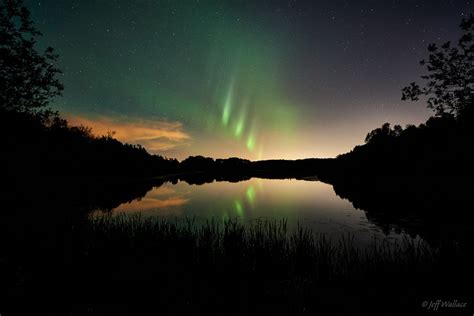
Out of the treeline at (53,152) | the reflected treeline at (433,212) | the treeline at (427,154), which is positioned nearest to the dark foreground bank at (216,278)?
the reflected treeline at (433,212)

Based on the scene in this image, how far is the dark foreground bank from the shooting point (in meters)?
6.55

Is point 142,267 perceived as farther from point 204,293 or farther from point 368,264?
point 368,264

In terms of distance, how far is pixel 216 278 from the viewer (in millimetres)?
8594

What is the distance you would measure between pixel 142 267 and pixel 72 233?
569 cm

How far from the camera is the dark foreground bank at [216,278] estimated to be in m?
6.55

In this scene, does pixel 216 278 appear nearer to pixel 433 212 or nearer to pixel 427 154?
pixel 433 212

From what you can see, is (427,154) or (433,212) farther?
(427,154)

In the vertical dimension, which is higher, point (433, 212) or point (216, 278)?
point (433, 212)

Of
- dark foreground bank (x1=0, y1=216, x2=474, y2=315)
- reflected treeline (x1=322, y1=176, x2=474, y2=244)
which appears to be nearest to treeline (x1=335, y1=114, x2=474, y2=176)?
reflected treeline (x1=322, y1=176, x2=474, y2=244)

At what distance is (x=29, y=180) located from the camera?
120 ft

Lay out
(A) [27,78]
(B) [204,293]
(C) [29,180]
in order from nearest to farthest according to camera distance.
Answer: (B) [204,293]
(A) [27,78]
(C) [29,180]

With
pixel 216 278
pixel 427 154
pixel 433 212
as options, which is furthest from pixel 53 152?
pixel 427 154

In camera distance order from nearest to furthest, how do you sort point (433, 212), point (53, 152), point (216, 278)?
point (216, 278), point (433, 212), point (53, 152)

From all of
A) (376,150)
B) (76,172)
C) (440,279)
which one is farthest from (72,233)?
(376,150)
